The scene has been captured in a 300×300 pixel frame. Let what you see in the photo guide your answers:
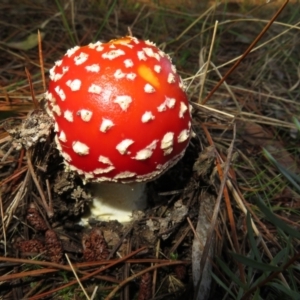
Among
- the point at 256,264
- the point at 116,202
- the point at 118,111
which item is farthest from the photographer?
the point at 116,202

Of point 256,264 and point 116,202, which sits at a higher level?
point 256,264

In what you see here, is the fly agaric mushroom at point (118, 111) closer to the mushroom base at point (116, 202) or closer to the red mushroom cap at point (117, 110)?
the red mushroom cap at point (117, 110)

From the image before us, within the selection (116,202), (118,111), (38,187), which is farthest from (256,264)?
(38,187)

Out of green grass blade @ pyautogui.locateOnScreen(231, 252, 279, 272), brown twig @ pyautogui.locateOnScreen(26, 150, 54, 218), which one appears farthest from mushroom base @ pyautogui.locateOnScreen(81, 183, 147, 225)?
green grass blade @ pyautogui.locateOnScreen(231, 252, 279, 272)

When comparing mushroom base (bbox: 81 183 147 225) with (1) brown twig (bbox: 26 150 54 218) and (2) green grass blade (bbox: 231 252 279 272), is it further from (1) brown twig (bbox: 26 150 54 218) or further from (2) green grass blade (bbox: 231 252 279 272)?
(2) green grass blade (bbox: 231 252 279 272)

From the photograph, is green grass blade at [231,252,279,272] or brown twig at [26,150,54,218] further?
brown twig at [26,150,54,218]

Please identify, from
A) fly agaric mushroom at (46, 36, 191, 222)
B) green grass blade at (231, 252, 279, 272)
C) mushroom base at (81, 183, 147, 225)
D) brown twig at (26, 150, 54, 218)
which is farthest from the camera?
mushroom base at (81, 183, 147, 225)

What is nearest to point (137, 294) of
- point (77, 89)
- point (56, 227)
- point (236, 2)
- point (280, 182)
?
point (56, 227)

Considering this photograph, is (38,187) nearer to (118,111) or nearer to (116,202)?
(116,202)
